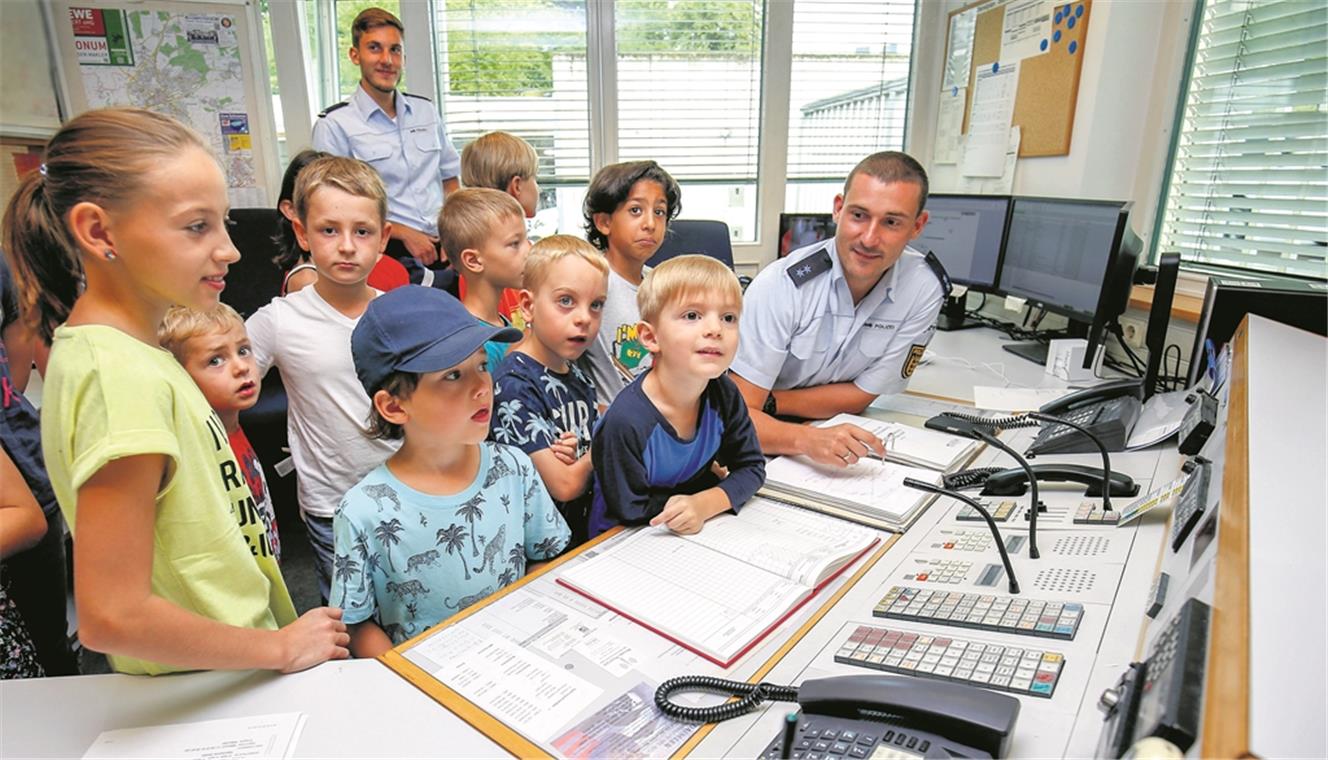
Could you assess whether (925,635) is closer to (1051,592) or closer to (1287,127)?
(1051,592)

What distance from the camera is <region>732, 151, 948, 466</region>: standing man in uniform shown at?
186cm

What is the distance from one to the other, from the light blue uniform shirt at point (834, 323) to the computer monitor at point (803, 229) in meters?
1.13

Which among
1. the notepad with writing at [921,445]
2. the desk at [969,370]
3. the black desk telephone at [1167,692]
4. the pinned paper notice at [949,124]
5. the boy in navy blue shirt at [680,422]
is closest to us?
the black desk telephone at [1167,692]

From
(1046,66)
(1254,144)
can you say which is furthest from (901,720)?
(1046,66)

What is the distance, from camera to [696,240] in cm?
326

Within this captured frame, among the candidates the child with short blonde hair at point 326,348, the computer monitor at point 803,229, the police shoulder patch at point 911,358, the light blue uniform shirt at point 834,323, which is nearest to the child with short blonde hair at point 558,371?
the child with short blonde hair at point 326,348

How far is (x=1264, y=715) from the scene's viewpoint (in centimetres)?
38

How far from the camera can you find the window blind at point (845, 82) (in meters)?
3.69

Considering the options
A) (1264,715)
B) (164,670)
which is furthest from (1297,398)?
(164,670)

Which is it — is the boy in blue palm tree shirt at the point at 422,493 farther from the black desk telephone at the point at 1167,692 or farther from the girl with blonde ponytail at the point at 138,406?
the black desk telephone at the point at 1167,692

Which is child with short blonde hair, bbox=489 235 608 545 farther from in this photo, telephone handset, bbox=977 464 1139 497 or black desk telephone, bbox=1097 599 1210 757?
black desk telephone, bbox=1097 599 1210 757

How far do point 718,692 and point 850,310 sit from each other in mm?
1365

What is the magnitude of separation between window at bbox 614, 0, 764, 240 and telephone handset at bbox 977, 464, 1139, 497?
2911 millimetres

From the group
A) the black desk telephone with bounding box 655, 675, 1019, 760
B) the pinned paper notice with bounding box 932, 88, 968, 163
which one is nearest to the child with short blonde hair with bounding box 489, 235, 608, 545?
the black desk telephone with bounding box 655, 675, 1019, 760
